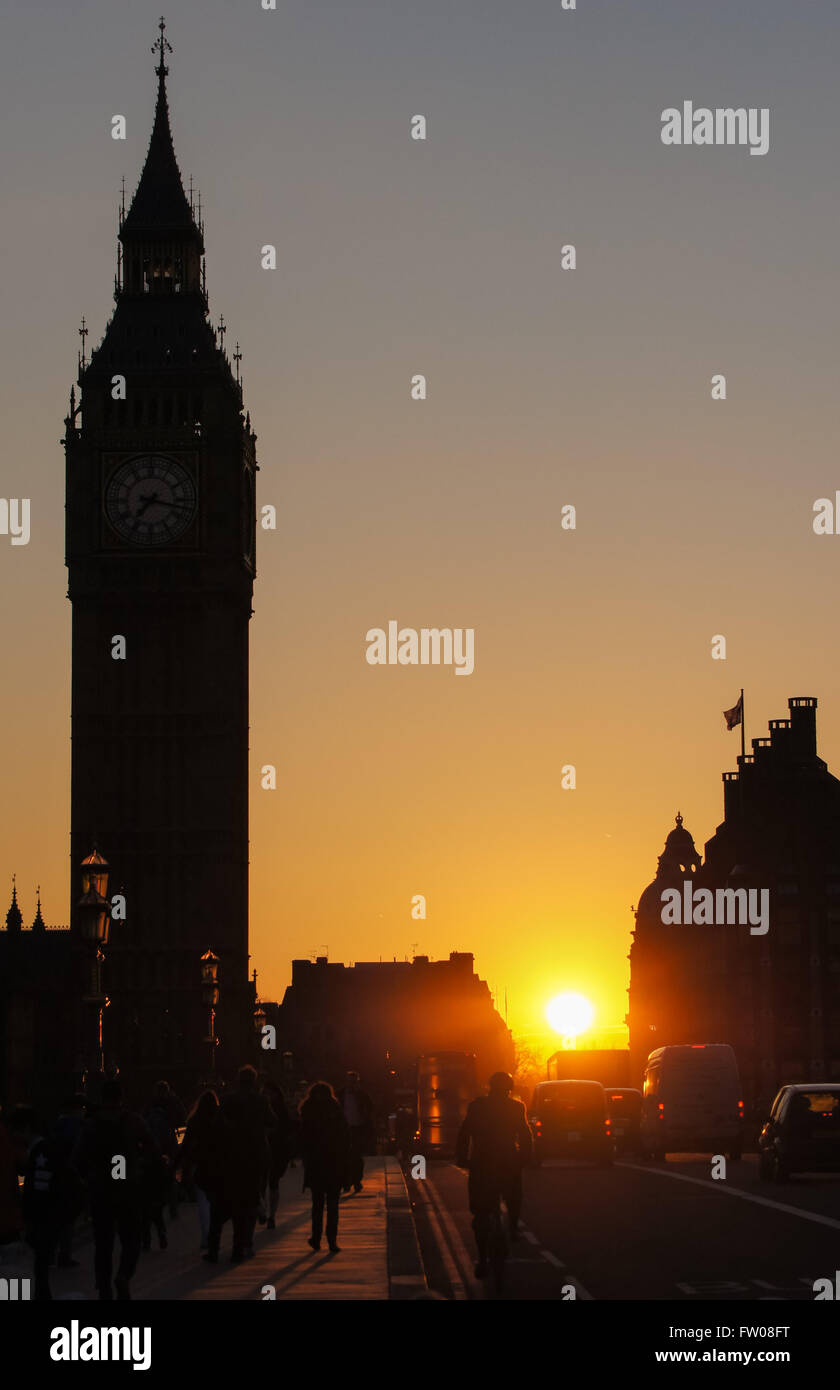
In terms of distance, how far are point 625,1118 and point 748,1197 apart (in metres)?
38.2

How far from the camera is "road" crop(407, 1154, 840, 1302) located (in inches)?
870

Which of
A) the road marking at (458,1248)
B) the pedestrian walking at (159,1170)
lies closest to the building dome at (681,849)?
the road marking at (458,1248)

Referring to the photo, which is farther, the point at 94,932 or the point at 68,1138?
the point at 94,932

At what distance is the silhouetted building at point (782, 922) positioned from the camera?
106m

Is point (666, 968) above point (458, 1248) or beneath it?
above

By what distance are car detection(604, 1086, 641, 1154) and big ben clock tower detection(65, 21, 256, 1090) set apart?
3592cm

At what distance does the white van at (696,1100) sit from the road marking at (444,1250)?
8205 millimetres

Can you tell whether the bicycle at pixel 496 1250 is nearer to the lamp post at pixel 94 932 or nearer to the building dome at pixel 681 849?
the lamp post at pixel 94 932

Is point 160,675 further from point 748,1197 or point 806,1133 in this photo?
point 748,1197

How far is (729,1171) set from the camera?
152 feet

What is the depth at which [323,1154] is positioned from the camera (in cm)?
2791

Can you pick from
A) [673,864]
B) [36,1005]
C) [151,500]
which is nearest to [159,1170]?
[151,500]
